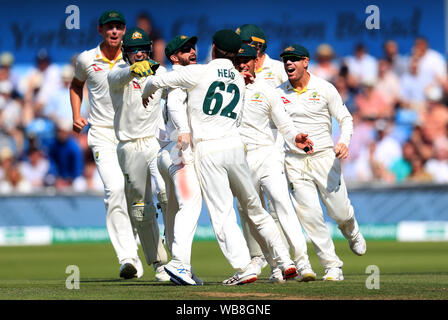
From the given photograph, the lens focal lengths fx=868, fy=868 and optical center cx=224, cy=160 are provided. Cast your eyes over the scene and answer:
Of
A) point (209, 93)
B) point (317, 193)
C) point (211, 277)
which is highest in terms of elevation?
point (209, 93)

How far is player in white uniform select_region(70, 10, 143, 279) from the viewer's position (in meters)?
9.44

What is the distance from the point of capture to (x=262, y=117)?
8.82 meters

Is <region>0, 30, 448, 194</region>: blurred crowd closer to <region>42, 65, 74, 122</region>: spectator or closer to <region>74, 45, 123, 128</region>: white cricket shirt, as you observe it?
<region>42, 65, 74, 122</region>: spectator

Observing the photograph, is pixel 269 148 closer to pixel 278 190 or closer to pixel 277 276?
pixel 278 190

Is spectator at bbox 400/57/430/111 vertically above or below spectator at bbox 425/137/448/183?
above

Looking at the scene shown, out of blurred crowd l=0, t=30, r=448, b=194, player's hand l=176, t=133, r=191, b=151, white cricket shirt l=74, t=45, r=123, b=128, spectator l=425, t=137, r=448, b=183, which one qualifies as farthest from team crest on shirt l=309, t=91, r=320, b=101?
spectator l=425, t=137, r=448, b=183

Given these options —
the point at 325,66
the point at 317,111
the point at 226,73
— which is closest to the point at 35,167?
the point at 325,66

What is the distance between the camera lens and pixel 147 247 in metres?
9.44

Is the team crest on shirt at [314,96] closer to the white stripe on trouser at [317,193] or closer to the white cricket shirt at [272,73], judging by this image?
the white stripe on trouser at [317,193]

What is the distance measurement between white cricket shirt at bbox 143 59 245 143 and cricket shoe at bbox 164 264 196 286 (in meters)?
1.15

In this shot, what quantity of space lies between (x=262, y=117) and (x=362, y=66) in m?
12.2

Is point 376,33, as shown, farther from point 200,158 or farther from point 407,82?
point 200,158

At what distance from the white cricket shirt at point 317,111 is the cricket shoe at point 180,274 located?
1.99 metres
